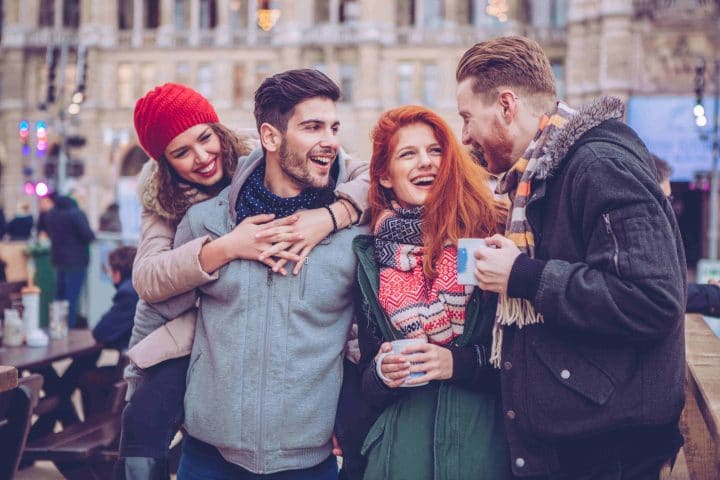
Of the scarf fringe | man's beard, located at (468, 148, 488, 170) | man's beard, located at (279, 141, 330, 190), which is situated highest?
man's beard, located at (468, 148, 488, 170)

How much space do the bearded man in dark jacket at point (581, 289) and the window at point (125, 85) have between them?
1494 inches

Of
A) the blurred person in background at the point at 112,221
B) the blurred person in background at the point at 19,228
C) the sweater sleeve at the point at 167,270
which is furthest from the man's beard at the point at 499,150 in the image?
the blurred person in background at the point at 19,228

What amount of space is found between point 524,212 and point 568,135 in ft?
0.84

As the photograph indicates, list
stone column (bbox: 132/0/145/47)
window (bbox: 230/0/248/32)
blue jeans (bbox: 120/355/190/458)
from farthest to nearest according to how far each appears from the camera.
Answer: window (bbox: 230/0/248/32)
stone column (bbox: 132/0/145/47)
blue jeans (bbox: 120/355/190/458)

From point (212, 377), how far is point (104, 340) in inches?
143

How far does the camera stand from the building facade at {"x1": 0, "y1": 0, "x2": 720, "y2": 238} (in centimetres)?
3619

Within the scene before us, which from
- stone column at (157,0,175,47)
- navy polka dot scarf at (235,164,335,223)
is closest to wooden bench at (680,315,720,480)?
navy polka dot scarf at (235,164,335,223)

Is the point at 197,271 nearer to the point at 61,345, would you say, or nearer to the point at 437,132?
the point at 437,132

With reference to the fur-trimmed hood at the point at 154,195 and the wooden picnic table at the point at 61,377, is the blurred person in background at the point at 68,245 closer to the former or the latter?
the wooden picnic table at the point at 61,377

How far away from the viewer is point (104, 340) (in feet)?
20.6

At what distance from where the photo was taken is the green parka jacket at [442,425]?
8.77 ft

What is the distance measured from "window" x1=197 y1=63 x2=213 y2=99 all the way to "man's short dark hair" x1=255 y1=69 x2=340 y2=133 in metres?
35.8

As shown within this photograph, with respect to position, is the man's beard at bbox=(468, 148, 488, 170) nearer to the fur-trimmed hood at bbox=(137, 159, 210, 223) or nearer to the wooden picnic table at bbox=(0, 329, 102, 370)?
the fur-trimmed hood at bbox=(137, 159, 210, 223)

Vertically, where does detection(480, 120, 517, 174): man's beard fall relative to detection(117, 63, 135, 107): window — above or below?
below
